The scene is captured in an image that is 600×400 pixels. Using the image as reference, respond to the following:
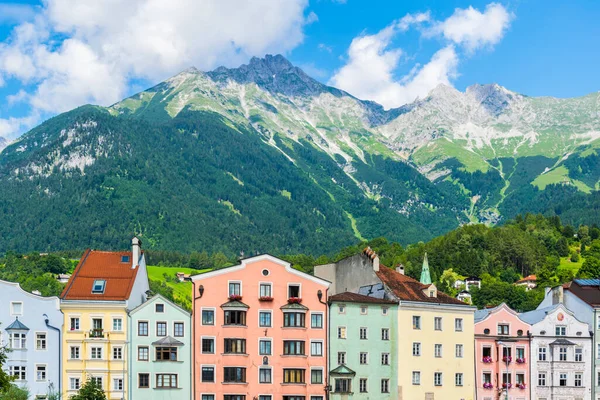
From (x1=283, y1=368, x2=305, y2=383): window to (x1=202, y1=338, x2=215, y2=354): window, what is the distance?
25.9 ft

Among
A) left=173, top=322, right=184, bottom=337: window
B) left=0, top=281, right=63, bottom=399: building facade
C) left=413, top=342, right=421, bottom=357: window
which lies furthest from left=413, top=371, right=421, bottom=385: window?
left=0, top=281, right=63, bottom=399: building facade

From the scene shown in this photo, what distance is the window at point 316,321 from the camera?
99.2 m

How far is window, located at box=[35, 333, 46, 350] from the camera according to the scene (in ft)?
306

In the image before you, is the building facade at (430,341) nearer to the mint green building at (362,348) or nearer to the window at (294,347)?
the mint green building at (362,348)

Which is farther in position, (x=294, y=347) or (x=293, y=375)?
(x=294, y=347)

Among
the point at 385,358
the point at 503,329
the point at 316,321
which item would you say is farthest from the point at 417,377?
the point at 316,321

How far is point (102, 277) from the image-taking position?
97562 millimetres

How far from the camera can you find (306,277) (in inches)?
3920

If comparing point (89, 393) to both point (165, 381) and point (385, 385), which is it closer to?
point (165, 381)

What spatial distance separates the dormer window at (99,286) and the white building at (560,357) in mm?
47763

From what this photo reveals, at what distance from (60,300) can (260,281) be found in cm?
2051

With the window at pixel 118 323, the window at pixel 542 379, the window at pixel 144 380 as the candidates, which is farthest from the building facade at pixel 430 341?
the window at pixel 118 323

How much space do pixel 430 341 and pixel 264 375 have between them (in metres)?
19.1

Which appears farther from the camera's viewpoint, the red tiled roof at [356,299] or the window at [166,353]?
the red tiled roof at [356,299]
